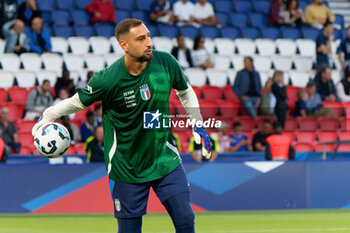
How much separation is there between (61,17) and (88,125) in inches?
204

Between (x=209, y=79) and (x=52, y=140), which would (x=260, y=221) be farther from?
(x=209, y=79)

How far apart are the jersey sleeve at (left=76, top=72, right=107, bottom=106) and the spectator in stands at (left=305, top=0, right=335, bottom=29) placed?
1525cm

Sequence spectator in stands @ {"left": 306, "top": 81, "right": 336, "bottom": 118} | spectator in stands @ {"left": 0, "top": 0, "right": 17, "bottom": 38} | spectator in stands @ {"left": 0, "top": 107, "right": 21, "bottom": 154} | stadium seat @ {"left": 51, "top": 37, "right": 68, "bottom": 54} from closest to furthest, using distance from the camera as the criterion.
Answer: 1. spectator in stands @ {"left": 0, "top": 107, "right": 21, "bottom": 154}
2. spectator in stands @ {"left": 306, "top": 81, "right": 336, "bottom": 118}
3. spectator in stands @ {"left": 0, "top": 0, "right": 17, "bottom": 38}
4. stadium seat @ {"left": 51, "top": 37, "right": 68, "bottom": 54}

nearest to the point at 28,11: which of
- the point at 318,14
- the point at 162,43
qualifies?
the point at 162,43

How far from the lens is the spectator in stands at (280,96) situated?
1554 cm

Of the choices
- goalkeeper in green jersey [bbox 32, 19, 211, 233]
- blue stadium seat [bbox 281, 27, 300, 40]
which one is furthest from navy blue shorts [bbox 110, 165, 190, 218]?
blue stadium seat [bbox 281, 27, 300, 40]

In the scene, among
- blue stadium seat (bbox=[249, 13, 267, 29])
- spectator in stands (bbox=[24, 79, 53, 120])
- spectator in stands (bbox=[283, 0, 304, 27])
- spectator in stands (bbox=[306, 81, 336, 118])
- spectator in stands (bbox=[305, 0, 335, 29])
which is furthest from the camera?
blue stadium seat (bbox=[249, 13, 267, 29])

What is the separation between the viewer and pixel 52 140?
575cm

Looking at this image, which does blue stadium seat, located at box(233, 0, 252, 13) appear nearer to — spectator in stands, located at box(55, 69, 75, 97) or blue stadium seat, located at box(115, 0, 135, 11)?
blue stadium seat, located at box(115, 0, 135, 11)

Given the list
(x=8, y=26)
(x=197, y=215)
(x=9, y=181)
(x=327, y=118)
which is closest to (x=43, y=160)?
(x=9, y=181)

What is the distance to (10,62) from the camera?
16.6 metres

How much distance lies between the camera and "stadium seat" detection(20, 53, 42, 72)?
16688mm

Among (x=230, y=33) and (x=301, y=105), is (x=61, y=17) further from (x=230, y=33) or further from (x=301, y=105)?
(x=301, y=105)

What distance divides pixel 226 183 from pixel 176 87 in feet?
20.6
